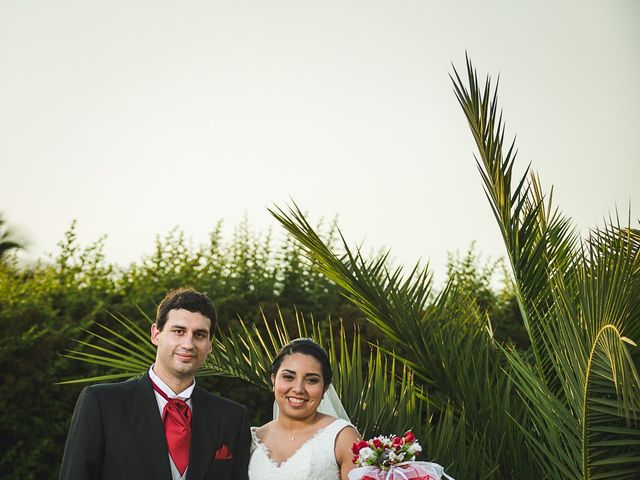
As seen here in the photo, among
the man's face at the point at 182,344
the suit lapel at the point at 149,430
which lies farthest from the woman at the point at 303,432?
the suit lapel at the point at 149,430

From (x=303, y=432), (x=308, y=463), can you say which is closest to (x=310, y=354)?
(x=303, y=432)

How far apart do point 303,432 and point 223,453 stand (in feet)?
1.86

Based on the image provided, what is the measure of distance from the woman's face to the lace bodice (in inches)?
5.4

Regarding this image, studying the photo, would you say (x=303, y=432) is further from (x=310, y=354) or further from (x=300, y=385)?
(x=310, y=354)

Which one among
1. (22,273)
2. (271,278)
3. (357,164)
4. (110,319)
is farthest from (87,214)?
(357,164)

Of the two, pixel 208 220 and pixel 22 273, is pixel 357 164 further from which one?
pixel 22 273

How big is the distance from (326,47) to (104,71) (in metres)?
2.46

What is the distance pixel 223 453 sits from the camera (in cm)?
306

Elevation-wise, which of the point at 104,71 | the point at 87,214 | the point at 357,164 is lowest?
the point at 87,214

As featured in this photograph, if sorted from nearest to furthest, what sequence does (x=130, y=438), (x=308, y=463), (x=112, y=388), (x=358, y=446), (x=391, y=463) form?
(x=130, y=438)
(x=112, y=388)
(x=391, y=463)
(x=358, y=446)
(x=308, y=463)

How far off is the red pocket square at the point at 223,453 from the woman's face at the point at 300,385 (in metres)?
0.43

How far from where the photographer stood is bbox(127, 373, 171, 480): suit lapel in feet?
9.30

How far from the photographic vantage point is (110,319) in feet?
21.7

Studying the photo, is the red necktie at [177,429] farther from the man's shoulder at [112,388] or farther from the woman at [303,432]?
the woman at [303,432]
